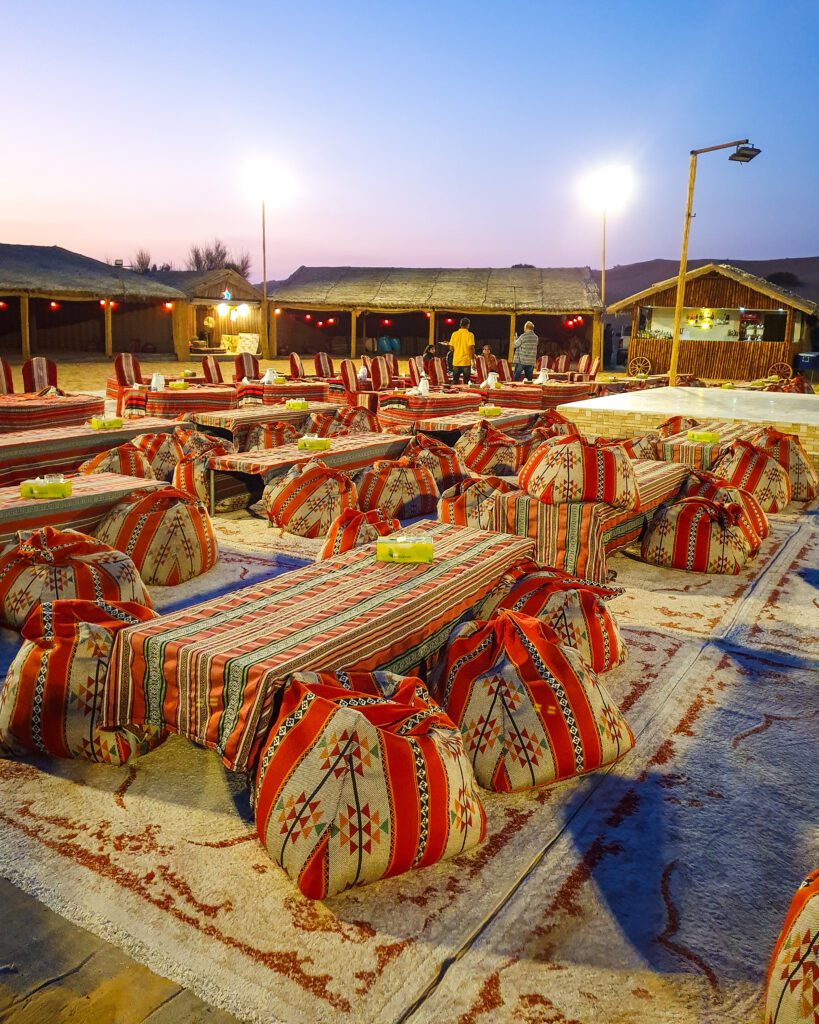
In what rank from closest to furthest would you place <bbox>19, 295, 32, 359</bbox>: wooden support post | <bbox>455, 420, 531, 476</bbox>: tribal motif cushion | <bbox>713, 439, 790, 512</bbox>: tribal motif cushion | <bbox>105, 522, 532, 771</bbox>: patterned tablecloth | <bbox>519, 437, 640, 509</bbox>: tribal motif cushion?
1. <bbox>105, 522, 532, 771</bbox>: patterned tablecloth
2. <bbox>519, 437, 640, 509</bbox>: tribal motif cushion
3. <bbox>713, 439, 790, 512</bbox>: tribal motif cushion
4. <bbox>455, 420, 531, 476</bbox>: tribal motif cushion
5. <bbox>19, 295, 32, 359</bbox>: wooden support post

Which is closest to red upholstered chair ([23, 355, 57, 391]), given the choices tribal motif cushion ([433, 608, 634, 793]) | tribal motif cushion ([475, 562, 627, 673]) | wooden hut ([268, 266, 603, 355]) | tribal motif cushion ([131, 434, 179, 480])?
tribal motif cushion ([131, 434, 179, 480])

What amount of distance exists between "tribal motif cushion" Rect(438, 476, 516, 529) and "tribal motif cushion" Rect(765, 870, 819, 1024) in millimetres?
3786

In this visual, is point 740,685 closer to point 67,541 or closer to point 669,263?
point 67,541

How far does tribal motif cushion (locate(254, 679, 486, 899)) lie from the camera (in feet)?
7.18

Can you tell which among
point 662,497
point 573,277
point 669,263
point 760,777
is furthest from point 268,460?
point 669,263

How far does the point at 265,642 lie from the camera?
2.71 metres

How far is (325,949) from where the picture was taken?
6.71ft

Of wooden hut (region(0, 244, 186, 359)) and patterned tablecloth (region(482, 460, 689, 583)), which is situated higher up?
wooden hut (region(0, 244, 186, 359))

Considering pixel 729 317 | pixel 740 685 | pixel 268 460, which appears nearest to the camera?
pixel 740 685

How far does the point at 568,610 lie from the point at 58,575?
2.40 meters

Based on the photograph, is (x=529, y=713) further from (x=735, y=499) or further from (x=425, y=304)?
(x=425, y=304)

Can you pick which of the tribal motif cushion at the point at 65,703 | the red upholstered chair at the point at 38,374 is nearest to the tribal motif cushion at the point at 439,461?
the tribal motif cushion at the point at 65,703

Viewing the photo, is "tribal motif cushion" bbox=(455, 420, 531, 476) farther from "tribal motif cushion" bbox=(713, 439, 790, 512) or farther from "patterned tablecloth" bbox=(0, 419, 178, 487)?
"patterned tablecloth" bbox=(0, 419, 178, 487)

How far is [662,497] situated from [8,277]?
65.6 feet
